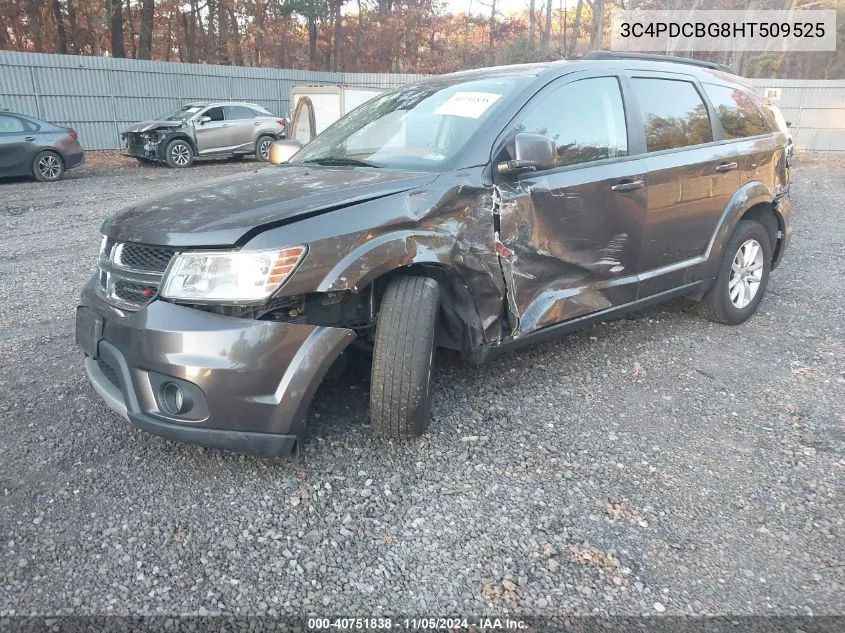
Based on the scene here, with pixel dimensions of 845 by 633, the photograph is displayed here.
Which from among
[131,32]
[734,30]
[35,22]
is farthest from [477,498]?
[131,32]

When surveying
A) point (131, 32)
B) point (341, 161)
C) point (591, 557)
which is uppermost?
point (131, 32)

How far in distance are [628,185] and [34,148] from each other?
12.0 m

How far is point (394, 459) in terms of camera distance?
117 inches

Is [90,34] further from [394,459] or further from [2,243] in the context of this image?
[394,459]

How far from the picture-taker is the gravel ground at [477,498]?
219 centimetres

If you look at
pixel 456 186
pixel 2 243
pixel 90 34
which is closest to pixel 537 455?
pixel 456 186

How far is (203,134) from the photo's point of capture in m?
15.7

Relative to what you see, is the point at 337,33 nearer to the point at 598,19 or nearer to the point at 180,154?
the point at 598,19

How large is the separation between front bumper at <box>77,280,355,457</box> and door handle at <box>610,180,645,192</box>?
1.86 m

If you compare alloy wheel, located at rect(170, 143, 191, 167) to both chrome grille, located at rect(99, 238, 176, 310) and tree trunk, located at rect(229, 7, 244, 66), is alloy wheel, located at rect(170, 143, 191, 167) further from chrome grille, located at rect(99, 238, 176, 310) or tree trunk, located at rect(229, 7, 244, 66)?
tree trunk, located at rect(229, 7, 244, 66)

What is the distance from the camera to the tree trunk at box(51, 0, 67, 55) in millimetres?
24320

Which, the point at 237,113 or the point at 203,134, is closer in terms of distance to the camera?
the point at 203,134

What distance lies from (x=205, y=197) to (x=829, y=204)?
1148 cm

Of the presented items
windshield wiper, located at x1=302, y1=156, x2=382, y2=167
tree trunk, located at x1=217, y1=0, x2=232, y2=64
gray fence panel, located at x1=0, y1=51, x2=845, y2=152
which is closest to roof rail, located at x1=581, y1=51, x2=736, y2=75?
windshield wiper, located at x1=302, y1=156, x2=382, y2=167
